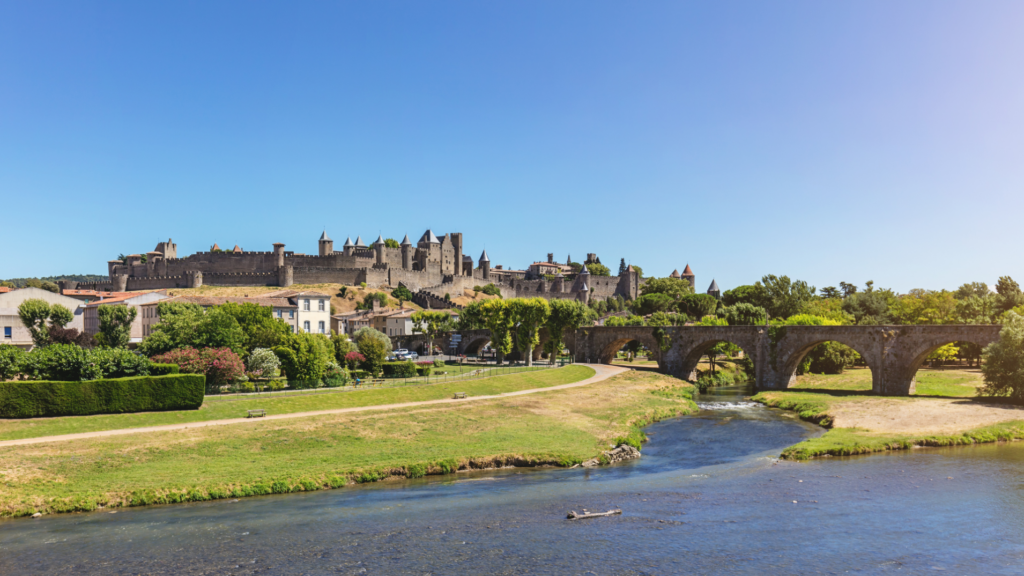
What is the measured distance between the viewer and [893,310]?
87.6 meters

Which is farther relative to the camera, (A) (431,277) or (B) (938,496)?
(A) (431,277)

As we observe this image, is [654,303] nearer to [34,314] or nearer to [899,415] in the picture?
[899,415]

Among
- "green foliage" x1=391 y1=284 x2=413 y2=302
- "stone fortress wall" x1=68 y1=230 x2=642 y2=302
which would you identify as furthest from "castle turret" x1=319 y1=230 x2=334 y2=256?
"green foliage" x1=391 y1=284 x2=413 y2=302

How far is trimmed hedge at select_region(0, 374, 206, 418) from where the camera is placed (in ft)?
99.2

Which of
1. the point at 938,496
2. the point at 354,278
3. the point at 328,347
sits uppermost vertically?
the point at 354,278

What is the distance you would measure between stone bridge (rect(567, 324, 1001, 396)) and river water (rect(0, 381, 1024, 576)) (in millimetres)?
24245

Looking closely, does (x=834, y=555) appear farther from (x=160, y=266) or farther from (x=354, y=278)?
(x=160, y=266)

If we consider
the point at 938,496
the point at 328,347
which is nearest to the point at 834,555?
the point at 938,496

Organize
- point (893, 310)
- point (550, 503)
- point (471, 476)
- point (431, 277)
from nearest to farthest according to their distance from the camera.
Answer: point (550, 503)
point (471, 476)
point (893, 310)
point (431, 277)

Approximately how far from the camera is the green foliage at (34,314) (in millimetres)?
59425

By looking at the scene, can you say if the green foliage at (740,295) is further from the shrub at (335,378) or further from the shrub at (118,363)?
the shrub at (118,363)

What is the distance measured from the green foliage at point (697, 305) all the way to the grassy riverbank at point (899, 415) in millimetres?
58468

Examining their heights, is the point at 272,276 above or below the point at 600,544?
above

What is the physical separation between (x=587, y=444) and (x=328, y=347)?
28382 mm
